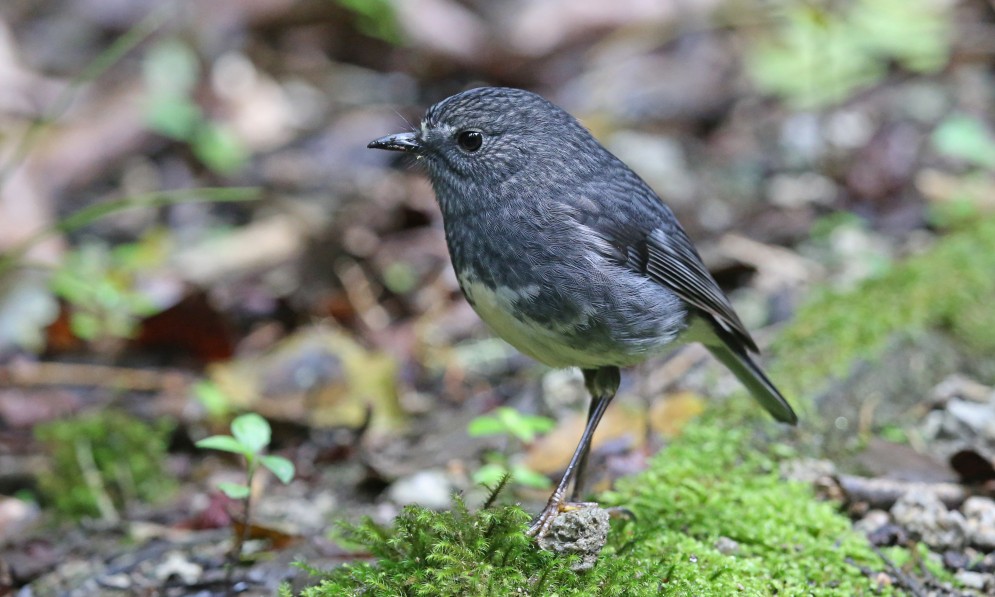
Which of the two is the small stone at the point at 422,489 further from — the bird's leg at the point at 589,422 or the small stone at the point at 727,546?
the small stone at the point at 727,546

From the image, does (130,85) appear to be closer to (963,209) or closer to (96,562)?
(96,562)

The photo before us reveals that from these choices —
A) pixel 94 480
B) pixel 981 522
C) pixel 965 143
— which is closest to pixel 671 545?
pixel 981 522

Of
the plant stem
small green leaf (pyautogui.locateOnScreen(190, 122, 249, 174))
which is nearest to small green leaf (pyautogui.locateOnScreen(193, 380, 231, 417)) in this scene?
the plant stem

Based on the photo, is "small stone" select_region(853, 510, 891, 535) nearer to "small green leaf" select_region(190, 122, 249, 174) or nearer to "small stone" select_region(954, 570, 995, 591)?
"small stone" select_region(954, 570, 995, 591)

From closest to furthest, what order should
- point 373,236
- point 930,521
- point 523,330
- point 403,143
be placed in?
point 523,330, point 930,521, point 403,143, point 373,236

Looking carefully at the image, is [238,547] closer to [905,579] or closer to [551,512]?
[551,512]

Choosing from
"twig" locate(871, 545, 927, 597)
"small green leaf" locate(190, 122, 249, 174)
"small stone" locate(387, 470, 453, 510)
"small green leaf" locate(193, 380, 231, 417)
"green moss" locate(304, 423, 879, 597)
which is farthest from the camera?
"small green leaf" locate(190, 122, 249, 174)
